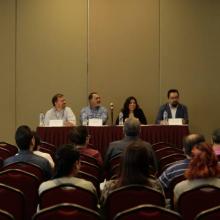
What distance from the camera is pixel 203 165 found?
408 centimetres

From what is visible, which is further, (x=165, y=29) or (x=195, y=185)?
(x=165, y=29)

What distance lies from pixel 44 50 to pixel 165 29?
2666 millimetres

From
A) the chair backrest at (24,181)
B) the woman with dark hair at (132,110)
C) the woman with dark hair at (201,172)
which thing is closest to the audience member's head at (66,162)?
the chair backrest at (24,181)

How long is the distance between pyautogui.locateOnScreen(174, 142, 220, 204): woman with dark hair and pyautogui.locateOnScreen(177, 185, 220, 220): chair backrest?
29cm

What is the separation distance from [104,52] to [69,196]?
7.76 m

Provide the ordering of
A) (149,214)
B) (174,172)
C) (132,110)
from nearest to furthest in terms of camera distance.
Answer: (149,214) < (174,172) < (132,110)

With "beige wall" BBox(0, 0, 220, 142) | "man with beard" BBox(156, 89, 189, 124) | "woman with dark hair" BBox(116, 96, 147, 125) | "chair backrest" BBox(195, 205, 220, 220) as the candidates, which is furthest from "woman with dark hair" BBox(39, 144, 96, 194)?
"beige wall" BBox(0, 0, 220, 142)

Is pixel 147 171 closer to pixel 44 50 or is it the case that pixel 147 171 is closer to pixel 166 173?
pixel 166 173

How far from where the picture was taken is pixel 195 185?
4047 mm

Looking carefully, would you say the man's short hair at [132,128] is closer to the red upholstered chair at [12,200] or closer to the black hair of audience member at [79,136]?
Answer: the black hair of audience member at [79,136]

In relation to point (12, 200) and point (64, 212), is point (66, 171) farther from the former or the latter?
point (64, 212)

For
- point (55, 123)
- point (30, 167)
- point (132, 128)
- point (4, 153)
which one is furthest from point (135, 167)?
point (55, 123)

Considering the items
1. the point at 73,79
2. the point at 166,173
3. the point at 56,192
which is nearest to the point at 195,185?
the point at 166,173

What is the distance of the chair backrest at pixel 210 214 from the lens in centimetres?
313
